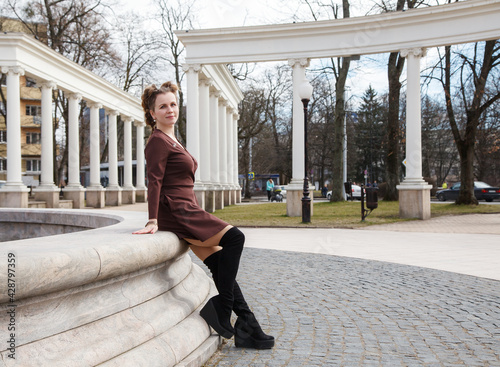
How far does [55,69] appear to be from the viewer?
24.4 m

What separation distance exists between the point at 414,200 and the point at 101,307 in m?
17.0

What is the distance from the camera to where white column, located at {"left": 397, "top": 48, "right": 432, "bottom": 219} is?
1848 centimetres

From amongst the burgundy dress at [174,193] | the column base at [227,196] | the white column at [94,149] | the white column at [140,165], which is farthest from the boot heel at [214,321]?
the white column at [140,165]

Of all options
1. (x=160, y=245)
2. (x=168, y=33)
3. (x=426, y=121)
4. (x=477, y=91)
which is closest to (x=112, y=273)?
(x=160, y=245)

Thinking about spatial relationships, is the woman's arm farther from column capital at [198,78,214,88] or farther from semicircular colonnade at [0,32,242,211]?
column capital at [198,78,214,88]

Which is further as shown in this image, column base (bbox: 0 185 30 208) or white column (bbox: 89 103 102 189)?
white column (bbox: 89 103 102 189)

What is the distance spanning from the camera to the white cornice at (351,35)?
1842 centimetres

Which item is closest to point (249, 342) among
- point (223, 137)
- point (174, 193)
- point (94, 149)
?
point (174, 193)

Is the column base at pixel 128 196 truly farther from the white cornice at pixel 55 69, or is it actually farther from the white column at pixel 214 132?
the white column at pixel 214 132

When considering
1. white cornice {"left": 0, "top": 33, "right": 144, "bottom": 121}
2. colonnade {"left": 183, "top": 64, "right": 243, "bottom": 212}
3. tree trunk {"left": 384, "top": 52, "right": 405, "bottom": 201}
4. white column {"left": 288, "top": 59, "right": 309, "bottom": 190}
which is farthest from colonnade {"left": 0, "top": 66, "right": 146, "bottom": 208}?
tree trunk {"left": 384, "top": 52, "right": 405, "bottom": 201}

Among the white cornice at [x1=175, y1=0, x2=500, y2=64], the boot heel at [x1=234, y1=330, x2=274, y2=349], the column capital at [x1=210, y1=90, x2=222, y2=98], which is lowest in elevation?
the boot heel at [x1=234, y1=330, x2=274, y2=349]

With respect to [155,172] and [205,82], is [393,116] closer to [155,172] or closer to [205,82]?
[205,82]

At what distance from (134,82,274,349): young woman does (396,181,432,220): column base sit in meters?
15.8

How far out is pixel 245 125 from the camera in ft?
140
